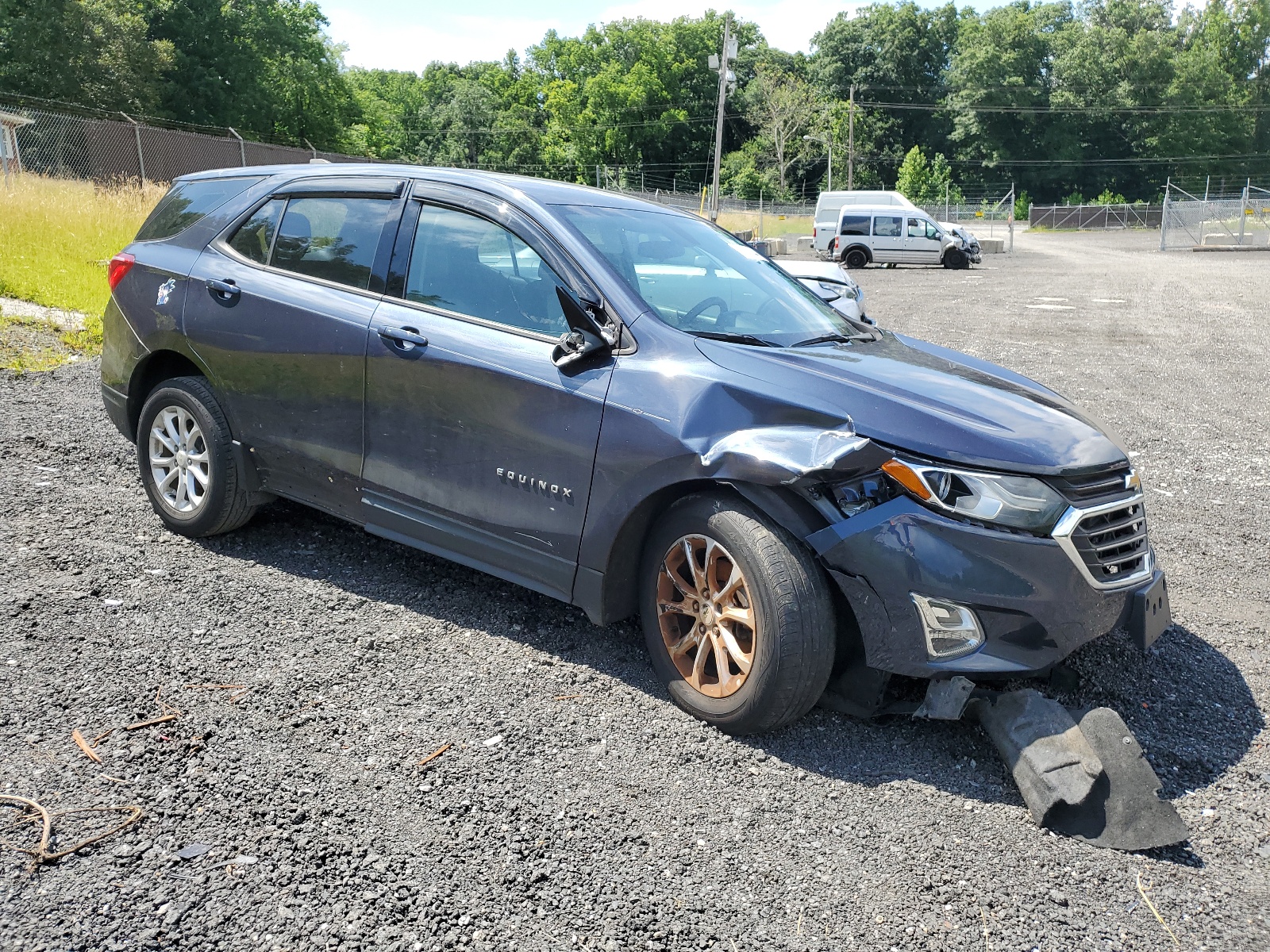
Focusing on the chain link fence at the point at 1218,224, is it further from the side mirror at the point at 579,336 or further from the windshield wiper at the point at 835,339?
the side mirror at the point at 579,336

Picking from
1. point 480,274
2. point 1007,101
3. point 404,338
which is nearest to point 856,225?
point 480,274

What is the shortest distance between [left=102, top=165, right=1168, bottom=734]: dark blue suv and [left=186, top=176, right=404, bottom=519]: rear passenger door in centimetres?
1

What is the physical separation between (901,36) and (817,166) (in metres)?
24.7

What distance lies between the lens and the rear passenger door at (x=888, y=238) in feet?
110

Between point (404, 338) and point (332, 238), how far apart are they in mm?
792

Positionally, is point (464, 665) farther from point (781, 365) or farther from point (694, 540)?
point (781, 365)

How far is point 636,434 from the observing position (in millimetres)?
3305

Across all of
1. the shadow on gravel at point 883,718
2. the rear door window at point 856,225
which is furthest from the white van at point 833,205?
the shadow on gravel at point 883,718

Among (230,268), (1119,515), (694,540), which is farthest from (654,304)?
(230,268)

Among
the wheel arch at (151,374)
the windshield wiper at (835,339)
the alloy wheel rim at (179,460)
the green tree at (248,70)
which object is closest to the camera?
the windshield wiper at (835,339)

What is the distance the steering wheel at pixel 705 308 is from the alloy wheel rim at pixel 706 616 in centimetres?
86

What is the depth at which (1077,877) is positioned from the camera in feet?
8.65

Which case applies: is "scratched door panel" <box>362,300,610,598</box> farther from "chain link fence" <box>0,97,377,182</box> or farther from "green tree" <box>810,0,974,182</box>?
"green tree" <box>810,0,974,182</box>

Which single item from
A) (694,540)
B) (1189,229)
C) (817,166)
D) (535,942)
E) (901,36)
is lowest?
(535,942)
